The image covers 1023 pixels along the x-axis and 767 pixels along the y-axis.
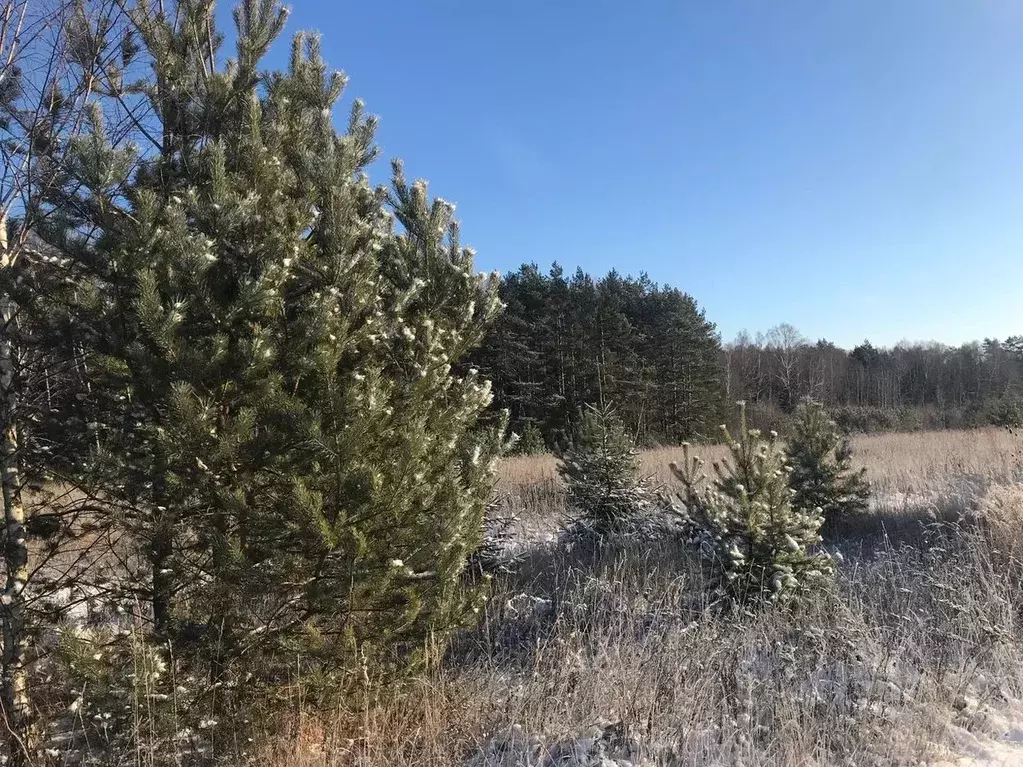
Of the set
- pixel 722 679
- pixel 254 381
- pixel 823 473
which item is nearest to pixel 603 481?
pixel 823 473

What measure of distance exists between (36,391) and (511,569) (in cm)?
436

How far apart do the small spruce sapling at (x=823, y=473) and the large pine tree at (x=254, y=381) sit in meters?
5.68

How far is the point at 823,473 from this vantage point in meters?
7.60

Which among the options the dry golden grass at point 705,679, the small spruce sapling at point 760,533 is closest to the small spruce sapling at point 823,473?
the dry golden grass at point 705,679

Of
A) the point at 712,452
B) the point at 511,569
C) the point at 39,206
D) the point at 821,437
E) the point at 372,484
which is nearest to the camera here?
the point at 372,484

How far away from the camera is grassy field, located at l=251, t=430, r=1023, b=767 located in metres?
2.93

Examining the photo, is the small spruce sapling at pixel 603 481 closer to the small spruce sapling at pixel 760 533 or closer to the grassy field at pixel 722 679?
the grassy field at pixel 722 679

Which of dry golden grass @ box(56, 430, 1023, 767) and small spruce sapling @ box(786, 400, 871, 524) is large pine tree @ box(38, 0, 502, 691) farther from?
small spruce sapling @ box(786, 400, 871, 524)

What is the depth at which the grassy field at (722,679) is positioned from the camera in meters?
2.93

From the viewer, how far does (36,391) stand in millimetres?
3033

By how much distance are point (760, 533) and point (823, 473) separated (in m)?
3.53

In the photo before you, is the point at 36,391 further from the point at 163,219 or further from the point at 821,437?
the point at 821,437

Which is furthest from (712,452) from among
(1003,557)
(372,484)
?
(372,484)

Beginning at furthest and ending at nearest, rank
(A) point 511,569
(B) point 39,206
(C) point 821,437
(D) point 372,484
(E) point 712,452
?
(E) point 712,452 → (C) point 821,437 → (A) point 511,569 → (B) point 39,206 → (D) point 372,484
